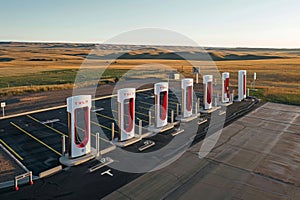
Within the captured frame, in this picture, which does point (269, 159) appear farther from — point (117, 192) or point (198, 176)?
point (117, 192)

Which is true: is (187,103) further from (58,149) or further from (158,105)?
(58,149)

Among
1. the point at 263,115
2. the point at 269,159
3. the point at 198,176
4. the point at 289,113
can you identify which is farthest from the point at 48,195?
the point at 289,113

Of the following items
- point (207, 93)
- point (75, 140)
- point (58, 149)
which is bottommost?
point (58, 149)

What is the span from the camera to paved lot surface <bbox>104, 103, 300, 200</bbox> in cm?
871

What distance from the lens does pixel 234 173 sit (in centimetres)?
1012

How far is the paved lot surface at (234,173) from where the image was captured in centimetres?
871

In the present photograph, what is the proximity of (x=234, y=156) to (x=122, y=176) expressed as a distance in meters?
4.93

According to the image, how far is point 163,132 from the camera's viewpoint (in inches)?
587

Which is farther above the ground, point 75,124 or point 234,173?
point 75,124

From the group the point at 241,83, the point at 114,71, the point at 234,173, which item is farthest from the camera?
the point at 114,71

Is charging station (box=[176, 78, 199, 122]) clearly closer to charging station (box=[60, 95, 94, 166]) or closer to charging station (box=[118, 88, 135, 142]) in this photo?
charging station (box=[118, 88, 135, 142])

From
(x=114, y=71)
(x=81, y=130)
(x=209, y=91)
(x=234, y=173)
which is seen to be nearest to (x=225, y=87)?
(x=209, y=91)

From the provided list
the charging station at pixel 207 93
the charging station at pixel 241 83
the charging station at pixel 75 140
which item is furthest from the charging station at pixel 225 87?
the charging station at pixel 75 140

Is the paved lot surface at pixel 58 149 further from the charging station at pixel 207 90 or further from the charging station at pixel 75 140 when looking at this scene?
the charging station at pixel 207 90
